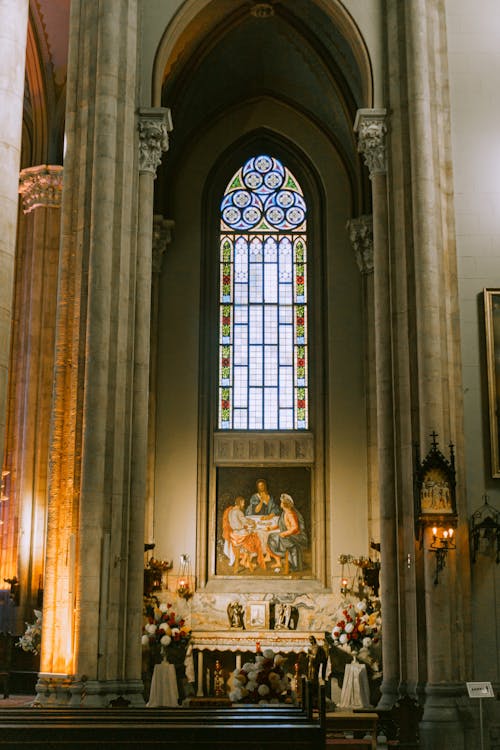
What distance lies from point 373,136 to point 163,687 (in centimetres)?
1062

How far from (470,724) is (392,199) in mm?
8371

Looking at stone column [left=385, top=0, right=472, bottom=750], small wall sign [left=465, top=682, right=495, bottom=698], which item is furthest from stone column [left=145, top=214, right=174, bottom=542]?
small wall sign [left=465, top=682, right=495, bottom=698]

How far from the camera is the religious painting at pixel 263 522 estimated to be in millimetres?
25453

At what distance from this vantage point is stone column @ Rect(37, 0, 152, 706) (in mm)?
16172

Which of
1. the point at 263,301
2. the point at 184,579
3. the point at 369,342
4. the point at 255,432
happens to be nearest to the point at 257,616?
the point at 184,579

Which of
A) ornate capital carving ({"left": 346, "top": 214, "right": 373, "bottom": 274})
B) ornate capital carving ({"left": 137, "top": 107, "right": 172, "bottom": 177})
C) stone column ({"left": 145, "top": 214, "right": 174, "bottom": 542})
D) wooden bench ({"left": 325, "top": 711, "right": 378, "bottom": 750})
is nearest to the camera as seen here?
wooden bench ({"left": 325, "top": 711, "right": 378, "bottom": 750})

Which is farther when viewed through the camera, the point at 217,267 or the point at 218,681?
the point at 217,267

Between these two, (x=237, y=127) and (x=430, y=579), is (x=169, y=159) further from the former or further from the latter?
(x=430, y=579)

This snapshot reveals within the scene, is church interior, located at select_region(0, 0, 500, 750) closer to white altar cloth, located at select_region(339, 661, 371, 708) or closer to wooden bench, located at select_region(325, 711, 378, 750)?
white altar cloth, located at select_region(339, 661, 371, 708)

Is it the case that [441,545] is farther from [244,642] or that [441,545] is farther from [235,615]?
[235,615]

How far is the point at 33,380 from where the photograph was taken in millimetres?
23797

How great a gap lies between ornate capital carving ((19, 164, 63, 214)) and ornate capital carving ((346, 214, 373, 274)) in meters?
7.33

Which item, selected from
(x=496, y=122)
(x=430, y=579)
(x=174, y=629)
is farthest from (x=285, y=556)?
(x=496, y=122)

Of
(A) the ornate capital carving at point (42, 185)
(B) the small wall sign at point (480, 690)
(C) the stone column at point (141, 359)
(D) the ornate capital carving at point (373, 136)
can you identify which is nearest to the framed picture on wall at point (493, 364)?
(D) the ornate capital carving at point (373, 136)
